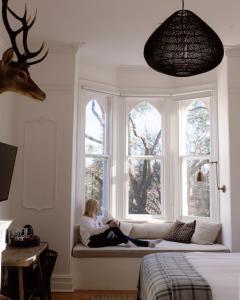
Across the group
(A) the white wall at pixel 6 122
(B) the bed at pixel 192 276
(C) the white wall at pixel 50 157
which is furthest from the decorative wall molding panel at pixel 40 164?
(B) the bed at pixel 192 276

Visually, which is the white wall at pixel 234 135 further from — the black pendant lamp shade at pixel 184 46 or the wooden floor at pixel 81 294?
the black pendant lamp shade at pixel 184 46

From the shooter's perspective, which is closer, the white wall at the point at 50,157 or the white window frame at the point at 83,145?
the white wall at the point at 50,157

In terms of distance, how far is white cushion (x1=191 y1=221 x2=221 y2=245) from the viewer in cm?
470

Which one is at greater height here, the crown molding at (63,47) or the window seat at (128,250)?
the crown molding at (63,47)

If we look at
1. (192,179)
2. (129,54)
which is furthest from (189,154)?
(129,54)

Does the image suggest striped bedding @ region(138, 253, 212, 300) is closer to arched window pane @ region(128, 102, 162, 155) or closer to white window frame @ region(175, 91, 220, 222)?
white window frame @ region(175, 91, 220, 222)

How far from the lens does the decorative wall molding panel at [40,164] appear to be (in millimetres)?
4383

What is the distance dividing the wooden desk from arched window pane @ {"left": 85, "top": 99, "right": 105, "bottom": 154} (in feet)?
6.06

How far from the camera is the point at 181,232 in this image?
16.0 feet

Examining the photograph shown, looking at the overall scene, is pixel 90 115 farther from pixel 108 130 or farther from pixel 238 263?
pixel 238 263

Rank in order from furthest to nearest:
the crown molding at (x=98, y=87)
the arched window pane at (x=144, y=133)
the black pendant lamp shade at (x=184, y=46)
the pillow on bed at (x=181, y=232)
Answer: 1. the arched window pane at (x=144, y=133)
2. the crown molding at (x=98, y=87)
3. the pillow on bed at (x=181, y=232)
4. the black pendant lamp shade at (x=184, y=46)

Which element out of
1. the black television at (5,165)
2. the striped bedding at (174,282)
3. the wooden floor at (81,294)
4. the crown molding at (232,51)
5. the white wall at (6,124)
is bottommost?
the wooden floor at (81,294)

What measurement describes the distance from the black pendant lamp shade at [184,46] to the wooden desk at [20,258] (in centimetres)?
210

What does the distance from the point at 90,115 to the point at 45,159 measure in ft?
3.79
